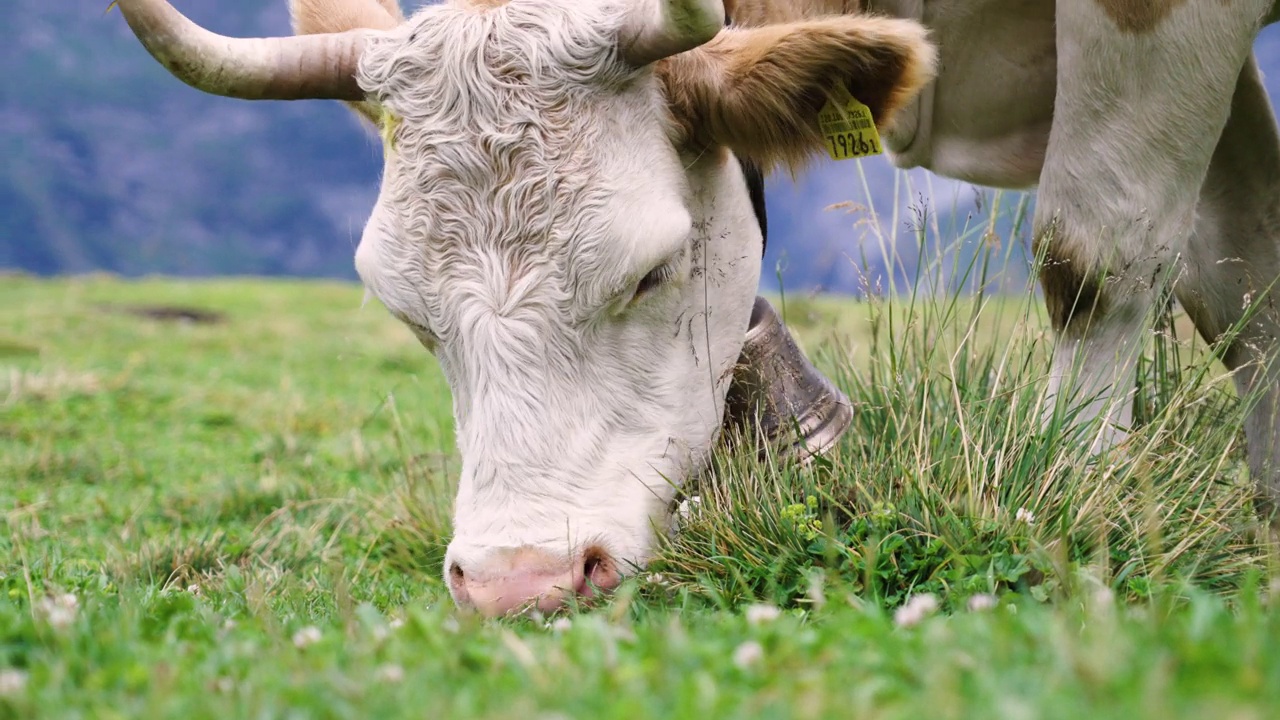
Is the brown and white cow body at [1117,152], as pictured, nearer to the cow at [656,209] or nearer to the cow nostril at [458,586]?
the cow at [656,209]

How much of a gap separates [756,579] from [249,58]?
7.08ft

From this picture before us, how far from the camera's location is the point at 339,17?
394 cm

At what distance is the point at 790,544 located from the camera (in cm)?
299

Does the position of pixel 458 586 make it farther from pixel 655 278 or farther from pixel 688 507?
pixel 655 278

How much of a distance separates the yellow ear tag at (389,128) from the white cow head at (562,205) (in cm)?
1

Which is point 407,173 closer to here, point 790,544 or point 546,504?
point 546,504

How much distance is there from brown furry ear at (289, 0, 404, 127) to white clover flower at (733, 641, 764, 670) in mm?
2646

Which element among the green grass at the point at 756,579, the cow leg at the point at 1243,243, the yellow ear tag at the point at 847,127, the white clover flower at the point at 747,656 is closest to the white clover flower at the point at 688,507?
the green grass at the point at 756,579

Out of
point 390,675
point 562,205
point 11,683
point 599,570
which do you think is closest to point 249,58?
point 562,205

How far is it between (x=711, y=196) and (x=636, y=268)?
604 mm

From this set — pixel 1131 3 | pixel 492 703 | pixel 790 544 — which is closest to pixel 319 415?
pixel 790 544

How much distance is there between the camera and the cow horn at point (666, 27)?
10.3ft

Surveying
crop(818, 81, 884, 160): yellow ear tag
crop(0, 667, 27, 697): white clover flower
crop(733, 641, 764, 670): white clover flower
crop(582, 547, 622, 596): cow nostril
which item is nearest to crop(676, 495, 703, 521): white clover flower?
crop(582, 547, 622, 596): cow nostril

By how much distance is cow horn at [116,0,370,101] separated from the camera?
11.2 ft
